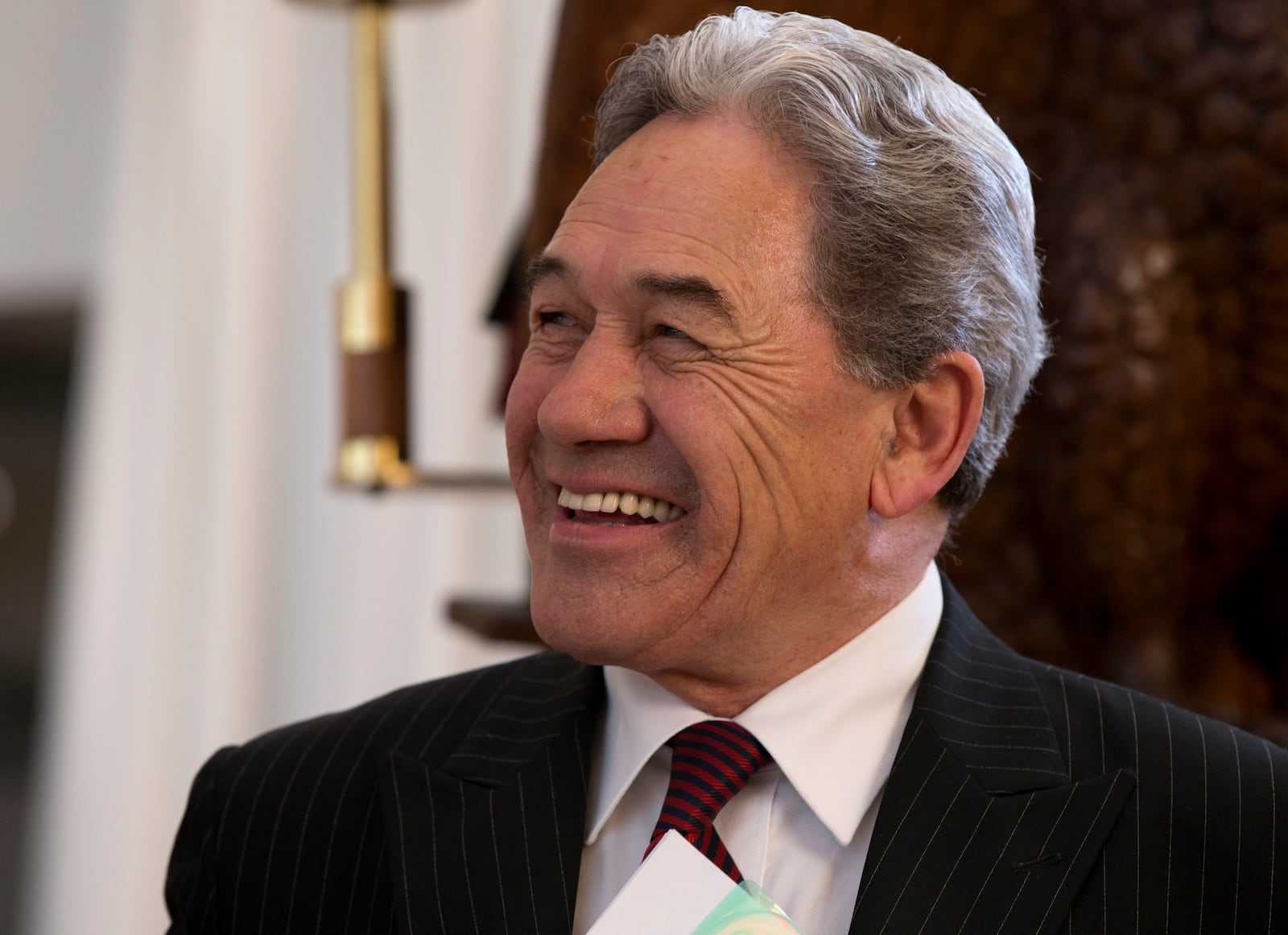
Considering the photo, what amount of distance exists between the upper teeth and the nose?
0.05 metres

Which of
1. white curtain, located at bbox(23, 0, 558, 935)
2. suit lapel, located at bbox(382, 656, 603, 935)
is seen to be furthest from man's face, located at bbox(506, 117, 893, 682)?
white curtain, located at bbox(23, 0, 558, 935)

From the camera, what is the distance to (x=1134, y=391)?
189 cm

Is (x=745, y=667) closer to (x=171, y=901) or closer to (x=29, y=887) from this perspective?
(x=171, y=901)

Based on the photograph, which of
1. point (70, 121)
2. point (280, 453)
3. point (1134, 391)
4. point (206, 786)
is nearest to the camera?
point (206, 786)

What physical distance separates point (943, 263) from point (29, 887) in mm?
3439

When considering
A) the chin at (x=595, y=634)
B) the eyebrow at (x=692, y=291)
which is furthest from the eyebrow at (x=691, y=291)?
the chin at (x=595, y=634)

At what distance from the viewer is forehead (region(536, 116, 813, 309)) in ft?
4.41

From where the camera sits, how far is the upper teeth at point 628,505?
4.47 ft

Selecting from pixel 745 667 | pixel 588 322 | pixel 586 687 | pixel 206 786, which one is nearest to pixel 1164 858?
pixel 745 667

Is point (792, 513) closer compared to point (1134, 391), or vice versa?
point (792, 513)

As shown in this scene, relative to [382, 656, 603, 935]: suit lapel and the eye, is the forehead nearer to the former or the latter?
the eye

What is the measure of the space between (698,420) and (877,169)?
0.28 metres

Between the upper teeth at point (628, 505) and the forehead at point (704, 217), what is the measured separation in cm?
18

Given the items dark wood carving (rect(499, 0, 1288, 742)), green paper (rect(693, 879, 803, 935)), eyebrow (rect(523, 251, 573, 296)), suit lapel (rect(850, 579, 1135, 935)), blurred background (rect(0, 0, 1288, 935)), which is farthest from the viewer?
blurred background (rect(0, 0, 1288, 935))
